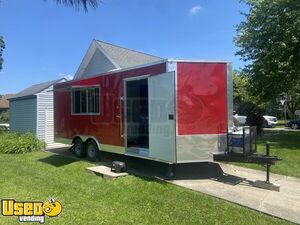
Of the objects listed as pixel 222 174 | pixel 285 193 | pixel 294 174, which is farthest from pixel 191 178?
pixel 294 174

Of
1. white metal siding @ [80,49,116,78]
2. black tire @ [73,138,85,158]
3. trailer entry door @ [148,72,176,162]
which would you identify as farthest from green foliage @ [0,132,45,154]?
trailer entry door @ [148,72,176,162]

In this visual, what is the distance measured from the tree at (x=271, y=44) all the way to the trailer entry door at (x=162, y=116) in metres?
11.6

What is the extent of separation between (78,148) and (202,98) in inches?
228

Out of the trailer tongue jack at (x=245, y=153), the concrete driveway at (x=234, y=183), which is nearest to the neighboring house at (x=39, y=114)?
the concrete driveway at (x=234, y=183)

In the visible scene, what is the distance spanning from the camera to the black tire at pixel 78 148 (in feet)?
38.4

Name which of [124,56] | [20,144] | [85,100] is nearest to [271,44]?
[124,56]

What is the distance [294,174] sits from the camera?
891 centimetres

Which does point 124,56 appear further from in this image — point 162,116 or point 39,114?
point 162,116

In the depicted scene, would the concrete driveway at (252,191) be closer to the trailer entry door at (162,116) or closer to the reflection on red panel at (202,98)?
the trailer entry door at (162,116)

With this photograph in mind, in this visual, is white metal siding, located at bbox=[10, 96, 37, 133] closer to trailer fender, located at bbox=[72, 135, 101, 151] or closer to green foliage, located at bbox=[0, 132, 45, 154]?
green foliage, located at bbox=[0, 132, 45, 154]

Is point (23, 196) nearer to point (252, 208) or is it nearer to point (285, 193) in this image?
point (252, 208)

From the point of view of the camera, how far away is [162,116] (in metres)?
8.18

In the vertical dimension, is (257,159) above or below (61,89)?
below

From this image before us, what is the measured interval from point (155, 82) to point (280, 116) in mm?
53756
